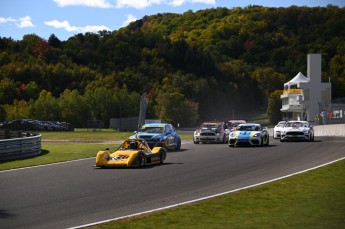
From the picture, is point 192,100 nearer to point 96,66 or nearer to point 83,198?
point 96,66

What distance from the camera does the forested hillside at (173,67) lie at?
11081 centimetres

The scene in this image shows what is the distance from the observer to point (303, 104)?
364 ft

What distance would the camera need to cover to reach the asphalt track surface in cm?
1159

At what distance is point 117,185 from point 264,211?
18.1ft

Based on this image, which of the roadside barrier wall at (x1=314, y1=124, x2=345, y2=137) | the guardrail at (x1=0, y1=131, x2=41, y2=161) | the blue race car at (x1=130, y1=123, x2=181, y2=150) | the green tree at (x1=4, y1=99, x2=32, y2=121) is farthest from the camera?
the green tree at (x1=4, y1=99, x2=32, y2=121)

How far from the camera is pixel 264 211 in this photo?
11516 mm

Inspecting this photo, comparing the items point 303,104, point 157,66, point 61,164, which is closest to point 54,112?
point 303,104

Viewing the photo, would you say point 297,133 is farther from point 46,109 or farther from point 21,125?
point 46,109

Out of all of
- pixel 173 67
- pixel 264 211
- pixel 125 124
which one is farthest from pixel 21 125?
pixel 173 67

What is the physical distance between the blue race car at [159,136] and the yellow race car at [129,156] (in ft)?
21.4

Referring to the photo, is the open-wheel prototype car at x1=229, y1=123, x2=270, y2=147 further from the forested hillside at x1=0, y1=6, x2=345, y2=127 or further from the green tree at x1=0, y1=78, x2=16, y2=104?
the green tree at x1=0, y1=78, x2=16, y2=104

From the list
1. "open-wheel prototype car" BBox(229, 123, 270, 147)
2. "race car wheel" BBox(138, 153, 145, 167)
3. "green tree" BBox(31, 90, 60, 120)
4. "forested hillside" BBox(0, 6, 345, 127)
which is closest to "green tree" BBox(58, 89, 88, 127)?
"forested hillside" BBox(0, 6, 345, 127)

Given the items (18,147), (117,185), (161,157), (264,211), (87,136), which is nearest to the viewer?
(264,211)

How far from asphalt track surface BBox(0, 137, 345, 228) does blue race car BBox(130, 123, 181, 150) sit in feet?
11.2
